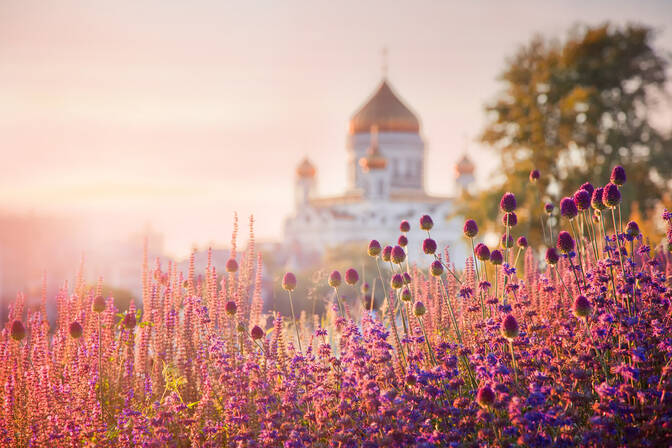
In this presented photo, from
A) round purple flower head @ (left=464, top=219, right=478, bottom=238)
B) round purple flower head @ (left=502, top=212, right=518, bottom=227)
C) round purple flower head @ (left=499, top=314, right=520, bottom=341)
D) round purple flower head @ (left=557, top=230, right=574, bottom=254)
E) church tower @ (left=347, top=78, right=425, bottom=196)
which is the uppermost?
church tower @ (left=347, top=78, right=425, bottom=196)

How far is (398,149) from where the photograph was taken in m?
72.6

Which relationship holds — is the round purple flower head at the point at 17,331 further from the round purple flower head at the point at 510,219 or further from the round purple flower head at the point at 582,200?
the round purple flower head at the point at 582,200

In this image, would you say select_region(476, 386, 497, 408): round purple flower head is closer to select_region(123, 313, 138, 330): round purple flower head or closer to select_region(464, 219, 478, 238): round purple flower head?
select_region(464, 219, 478, 238): round purple flower head

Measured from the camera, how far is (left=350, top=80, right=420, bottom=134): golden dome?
7225cm

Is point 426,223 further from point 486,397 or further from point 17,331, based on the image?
point 17,331

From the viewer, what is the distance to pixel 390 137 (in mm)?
72500

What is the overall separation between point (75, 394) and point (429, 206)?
62927 millimetres

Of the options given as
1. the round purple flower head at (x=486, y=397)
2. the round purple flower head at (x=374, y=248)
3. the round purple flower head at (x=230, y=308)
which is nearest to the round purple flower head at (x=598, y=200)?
the round purple flower head at (x=374, y=248)

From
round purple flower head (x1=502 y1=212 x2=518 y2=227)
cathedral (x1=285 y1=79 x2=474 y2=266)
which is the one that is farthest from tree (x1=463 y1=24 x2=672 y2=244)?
cathedral (x1=285 y1=79 x2=474 y2=266)

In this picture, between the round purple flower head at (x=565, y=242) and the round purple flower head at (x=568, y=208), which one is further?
the round purple flower head at (x=568, y=208)

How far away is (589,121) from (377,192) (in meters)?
40.0

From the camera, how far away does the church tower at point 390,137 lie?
237 ft

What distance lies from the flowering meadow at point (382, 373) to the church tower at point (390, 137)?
215 ft

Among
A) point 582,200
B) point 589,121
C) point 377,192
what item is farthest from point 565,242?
point 377,192
